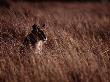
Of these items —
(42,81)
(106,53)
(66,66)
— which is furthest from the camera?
(106,53)

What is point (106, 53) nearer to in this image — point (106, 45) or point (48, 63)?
point (106, 45)

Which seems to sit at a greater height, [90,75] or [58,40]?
[58,40]

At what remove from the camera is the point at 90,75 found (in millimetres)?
4262

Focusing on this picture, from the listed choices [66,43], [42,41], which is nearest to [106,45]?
[66,43]

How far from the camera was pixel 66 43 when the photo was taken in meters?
5.27

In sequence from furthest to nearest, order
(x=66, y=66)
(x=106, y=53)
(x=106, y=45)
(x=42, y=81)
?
(x=106, y=45) → (x=106, y=53) → (x=66, y=66) → (x=42, y=81)

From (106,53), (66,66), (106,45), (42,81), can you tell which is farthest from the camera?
(106,45)

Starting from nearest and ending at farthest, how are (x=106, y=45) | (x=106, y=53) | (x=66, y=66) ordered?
(x=66, y=66) < (x=106, y=53) < (x=106, y=45)

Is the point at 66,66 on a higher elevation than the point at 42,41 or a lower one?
lower

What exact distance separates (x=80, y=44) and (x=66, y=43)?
25 centimetres

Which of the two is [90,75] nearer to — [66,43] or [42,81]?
[42,81]

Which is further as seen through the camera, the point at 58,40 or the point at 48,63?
the point at 58,40

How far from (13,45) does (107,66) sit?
1572 millimetres

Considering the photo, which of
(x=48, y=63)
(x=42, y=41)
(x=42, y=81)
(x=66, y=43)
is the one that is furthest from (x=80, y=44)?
(x=42, y=81)
